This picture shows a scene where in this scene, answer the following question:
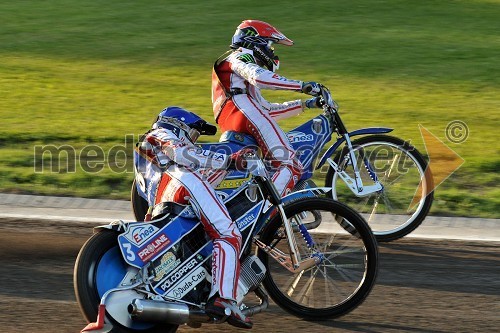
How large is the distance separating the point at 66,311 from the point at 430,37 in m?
12.9

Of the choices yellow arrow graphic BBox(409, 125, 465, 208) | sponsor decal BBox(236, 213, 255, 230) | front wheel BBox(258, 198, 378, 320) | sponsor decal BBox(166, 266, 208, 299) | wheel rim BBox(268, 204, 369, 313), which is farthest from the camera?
yellow arrow graphic BBox(409, 125, 465, 208)

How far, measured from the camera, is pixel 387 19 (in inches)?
778

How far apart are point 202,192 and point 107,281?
0.83 metres

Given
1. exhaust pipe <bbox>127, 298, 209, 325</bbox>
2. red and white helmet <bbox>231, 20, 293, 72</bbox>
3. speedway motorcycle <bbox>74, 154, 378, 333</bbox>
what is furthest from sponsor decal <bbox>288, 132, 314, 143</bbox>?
exhaust pipe <bbox>127, 298, 209, 325</bbox>

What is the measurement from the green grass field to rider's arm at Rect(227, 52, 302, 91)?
241 cm

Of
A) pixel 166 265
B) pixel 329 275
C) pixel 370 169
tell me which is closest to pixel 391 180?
pixel 370 169

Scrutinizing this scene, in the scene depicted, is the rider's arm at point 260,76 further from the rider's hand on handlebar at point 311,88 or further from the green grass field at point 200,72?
the green grass field at point 200,72

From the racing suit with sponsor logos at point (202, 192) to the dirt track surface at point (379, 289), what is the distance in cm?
60

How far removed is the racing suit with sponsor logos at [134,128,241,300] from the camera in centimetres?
604

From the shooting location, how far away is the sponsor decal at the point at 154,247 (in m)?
5.95

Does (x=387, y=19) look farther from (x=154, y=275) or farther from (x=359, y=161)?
(x=154, y=275)

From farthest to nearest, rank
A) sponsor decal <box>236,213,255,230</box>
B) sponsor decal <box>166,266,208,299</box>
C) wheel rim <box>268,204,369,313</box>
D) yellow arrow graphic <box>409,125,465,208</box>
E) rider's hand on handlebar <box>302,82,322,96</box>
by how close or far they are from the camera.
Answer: yellow arrow graphic <box>409,125,465,208</box> → rider's hand on handlebar <box>302,82,322,96</box> → wheel rim <box>268,204,369,313</box> → sponsor decal <box>236,213,255,230</box> → sponsor decal <box>166,266,208,299</box>

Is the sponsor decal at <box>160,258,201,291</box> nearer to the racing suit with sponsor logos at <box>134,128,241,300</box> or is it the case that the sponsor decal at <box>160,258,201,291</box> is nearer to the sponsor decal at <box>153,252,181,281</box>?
the sponsor decal at <box>153,252,181,281</box>

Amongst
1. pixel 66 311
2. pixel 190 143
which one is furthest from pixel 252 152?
pixel 66 311
